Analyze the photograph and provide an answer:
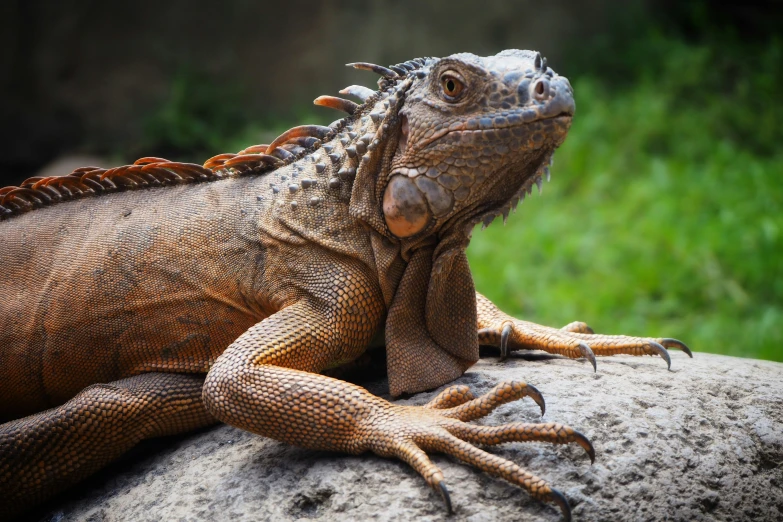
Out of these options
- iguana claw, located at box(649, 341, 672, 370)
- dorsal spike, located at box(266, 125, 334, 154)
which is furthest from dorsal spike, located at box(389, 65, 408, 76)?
iguana claw, located at box(649, 341, 672, 370)

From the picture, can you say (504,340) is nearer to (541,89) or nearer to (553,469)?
(553,469)

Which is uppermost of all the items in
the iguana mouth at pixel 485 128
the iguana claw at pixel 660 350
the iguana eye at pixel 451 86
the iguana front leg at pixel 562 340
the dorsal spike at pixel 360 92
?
the iguana eye at pixel 451 86

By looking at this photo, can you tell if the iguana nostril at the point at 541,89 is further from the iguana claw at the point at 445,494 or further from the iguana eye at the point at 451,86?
the iguana claw at the point at 445,494

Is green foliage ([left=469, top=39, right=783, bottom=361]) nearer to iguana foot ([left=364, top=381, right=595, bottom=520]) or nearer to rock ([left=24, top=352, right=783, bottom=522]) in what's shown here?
rock ([left=24, top=352, right=783, bottom=522])

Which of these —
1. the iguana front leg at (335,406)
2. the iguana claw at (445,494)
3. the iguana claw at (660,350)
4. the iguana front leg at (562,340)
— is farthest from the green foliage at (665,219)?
the iguana claw at (445,494)

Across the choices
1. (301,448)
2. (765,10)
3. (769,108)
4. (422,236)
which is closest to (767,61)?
(769,108)

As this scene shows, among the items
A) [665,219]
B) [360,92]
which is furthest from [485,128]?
[665,219]

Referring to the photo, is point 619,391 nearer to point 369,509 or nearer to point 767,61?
point 369,509
